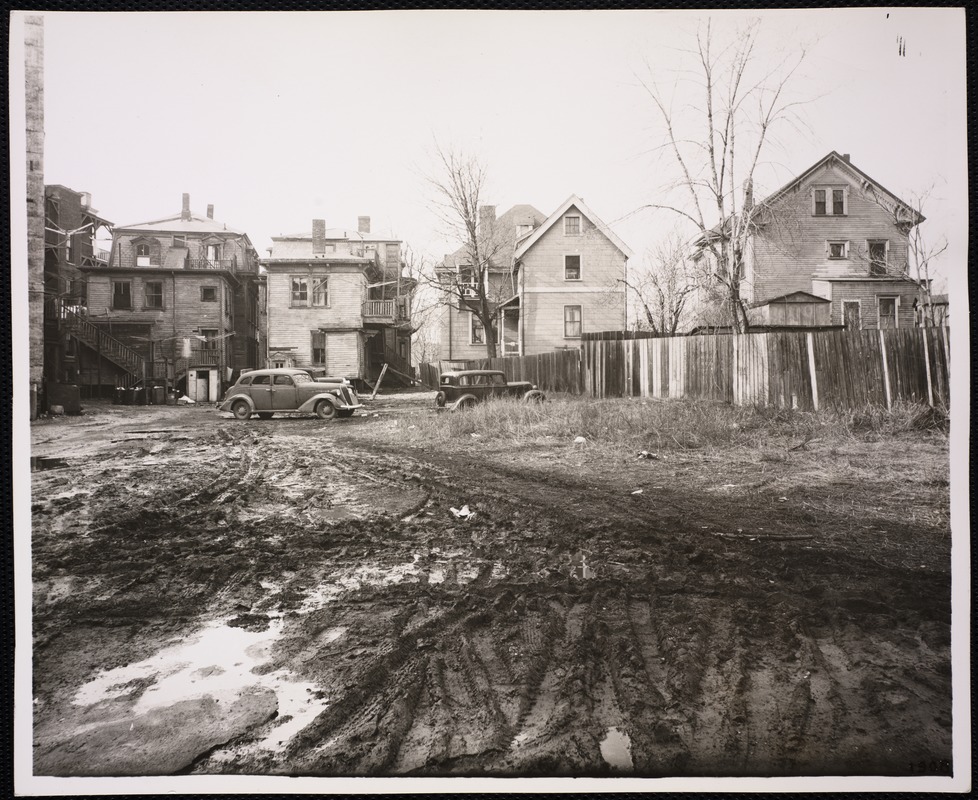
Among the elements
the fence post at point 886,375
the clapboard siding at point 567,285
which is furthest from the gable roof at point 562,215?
the fence post at point 886,375

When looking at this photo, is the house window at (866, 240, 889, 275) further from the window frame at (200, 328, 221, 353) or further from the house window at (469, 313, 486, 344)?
the window frame at (200, 328, 221, 353)

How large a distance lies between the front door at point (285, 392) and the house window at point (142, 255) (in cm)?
60

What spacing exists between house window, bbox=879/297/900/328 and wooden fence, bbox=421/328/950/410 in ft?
0.15

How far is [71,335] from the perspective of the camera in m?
1.94

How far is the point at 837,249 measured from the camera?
2.11 m

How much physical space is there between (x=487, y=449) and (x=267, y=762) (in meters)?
2.62

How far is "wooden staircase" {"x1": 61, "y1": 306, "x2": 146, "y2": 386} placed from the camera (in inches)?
76.7

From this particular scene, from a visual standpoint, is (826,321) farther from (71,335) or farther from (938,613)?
(71,335)

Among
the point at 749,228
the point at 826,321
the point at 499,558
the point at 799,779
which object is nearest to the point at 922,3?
the point at 749,228

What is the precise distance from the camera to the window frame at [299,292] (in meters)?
2.15

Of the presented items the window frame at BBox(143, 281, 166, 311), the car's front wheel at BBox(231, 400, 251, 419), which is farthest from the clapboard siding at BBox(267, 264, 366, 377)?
the window frame at BBox(143, 281, 166, 311)

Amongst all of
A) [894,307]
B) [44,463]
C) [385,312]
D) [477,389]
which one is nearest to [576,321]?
[385,312]

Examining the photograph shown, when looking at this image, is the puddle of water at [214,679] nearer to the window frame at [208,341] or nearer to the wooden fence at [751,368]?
the window frame at [208,341]

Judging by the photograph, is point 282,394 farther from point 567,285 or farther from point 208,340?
point 567,285
